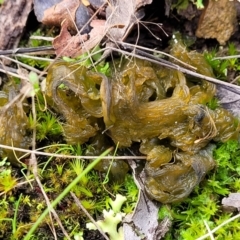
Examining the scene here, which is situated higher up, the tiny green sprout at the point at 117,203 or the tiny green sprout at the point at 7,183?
the tiny green sprout at the point at 7,183

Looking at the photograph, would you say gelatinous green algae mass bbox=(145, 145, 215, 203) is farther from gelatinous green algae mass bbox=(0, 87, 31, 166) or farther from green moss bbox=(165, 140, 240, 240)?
gelatinous green algae mass bbox=(0, 87, 31, 166)

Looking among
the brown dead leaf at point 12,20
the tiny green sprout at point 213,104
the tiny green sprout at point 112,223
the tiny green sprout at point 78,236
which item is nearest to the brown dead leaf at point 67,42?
the brown dead leaf at point 12,20

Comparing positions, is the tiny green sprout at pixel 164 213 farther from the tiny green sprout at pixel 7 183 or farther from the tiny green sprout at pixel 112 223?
the tiny green sprout at pixel 7 183

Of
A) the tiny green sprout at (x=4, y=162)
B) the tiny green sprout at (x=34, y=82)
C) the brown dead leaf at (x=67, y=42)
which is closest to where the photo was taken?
the tiny green sprout at (x=34, y=82)

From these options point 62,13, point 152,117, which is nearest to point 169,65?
point 152,117

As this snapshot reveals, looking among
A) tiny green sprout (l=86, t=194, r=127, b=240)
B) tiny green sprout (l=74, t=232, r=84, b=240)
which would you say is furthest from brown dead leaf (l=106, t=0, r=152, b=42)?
tiny green sprout (l=74, t=232, r=84, b=240)

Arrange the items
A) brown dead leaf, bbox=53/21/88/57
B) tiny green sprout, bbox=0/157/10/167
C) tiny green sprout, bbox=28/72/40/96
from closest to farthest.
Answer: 1. tiny green sprout, bbox=28/72/40/96
2. tiny green sprout, bbox=0/157/10/167
3. brown dead leaf, bbox=53/21/88/57
